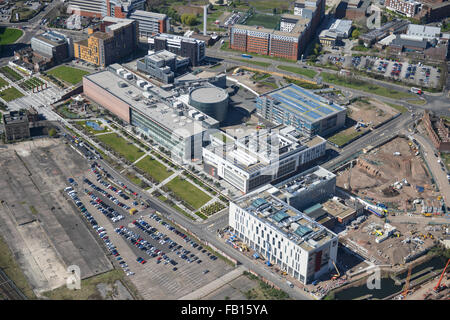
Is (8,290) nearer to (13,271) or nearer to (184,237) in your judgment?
(13,271)

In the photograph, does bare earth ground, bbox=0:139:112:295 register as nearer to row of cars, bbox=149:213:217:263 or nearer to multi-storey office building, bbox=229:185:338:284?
row of cars, bbox=149:213:217:263

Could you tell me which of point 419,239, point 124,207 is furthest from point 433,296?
point 124,207

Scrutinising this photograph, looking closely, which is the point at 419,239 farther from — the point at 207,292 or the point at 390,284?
the point at 207,292

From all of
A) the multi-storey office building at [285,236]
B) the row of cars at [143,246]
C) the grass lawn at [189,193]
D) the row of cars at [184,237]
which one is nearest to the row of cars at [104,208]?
the row of cars at [143,246]

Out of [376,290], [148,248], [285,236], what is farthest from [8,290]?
[376,290]

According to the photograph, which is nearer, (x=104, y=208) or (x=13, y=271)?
(x=13, y=271)

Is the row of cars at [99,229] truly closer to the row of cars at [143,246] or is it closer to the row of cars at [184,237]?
the row of cars at [143,246]
